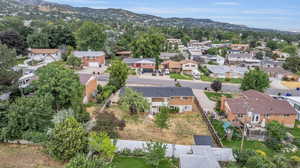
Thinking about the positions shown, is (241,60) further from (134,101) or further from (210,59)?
(134,101)

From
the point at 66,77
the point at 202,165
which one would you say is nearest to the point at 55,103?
the point at 66,77

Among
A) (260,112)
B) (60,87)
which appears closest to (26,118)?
(60,87)

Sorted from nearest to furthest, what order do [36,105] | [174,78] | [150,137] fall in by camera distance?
[36,105]
[150,137]
[174,78]

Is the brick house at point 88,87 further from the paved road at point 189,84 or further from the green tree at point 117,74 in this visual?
the paved road at point 189,84

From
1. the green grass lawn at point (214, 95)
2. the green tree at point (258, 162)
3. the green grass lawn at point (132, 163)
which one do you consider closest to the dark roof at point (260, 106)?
the green grass lawn at point (214, 95)

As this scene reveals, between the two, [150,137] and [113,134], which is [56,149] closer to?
[113,134]

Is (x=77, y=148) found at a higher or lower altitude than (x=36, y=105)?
lower
